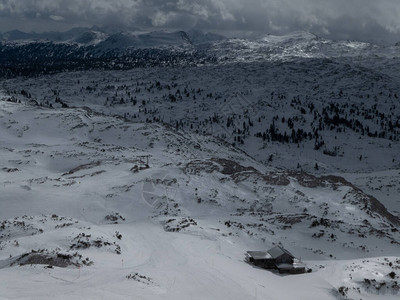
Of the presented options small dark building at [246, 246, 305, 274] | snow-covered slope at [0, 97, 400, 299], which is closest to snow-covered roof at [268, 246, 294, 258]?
small dark building at [246, 246, 305, 274]

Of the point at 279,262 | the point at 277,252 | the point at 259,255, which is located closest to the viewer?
the point at 279,262

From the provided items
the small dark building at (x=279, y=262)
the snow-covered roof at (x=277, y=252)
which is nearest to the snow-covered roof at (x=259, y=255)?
the small dark building at (x=279, y=262)

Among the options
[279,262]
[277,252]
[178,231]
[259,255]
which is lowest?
[178,231]

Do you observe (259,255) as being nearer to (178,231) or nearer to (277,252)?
(277,252)

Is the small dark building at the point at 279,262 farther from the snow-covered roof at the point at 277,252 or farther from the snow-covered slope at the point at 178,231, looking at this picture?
the snow-covered slope at the point at 178,231

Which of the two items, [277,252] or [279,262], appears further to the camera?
[277,252]

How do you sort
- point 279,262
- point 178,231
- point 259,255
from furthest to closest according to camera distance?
point 178,231 < point 259,255 < point 279,262

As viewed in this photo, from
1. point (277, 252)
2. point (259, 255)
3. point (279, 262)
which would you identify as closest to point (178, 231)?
point (259, 255)

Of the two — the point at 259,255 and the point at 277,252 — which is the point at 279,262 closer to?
the point at 277,252

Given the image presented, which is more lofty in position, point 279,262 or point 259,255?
point 259,255
